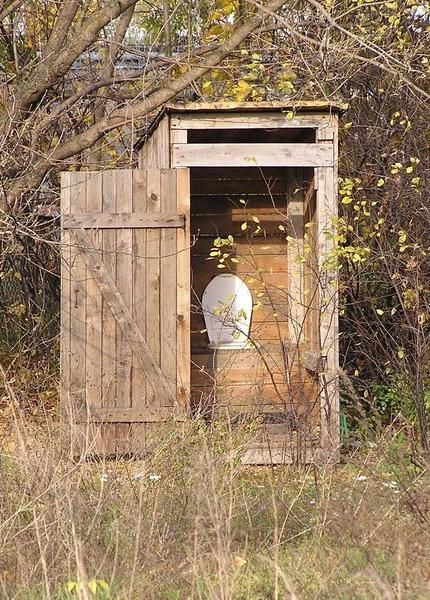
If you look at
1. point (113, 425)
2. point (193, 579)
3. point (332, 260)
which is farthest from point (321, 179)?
point (193, 579)

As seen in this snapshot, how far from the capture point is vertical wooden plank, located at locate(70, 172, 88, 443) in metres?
8.14

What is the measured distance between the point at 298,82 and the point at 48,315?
136 inches

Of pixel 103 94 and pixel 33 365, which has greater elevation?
pixel 103 94

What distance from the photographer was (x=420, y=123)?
952 centimetres

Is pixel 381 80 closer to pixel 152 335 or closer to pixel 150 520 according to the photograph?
pixel 152 335

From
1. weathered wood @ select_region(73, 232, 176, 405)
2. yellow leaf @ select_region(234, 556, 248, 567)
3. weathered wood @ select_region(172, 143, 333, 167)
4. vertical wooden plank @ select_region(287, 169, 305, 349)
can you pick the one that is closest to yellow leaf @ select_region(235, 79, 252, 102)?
vertical wooden plank @ select_region(287, 169, 305, 349)

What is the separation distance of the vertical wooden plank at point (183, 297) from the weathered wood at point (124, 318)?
12 centimetres

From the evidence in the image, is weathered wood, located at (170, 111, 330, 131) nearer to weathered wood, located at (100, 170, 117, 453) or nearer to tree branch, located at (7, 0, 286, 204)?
weathered wood, located at (100, 170, 117, 453)

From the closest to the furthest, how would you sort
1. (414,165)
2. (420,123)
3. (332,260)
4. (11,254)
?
(332,260) → (414,165) → (420,123) → (11,254)

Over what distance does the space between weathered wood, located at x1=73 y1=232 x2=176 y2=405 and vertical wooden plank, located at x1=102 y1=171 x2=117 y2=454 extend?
5 centimetres

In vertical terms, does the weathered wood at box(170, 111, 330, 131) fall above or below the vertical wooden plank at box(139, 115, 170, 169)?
above

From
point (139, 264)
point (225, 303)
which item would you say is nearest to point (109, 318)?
point (139, 264)

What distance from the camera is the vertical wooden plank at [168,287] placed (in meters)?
8.16

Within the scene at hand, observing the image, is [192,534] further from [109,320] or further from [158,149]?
[158,149]
